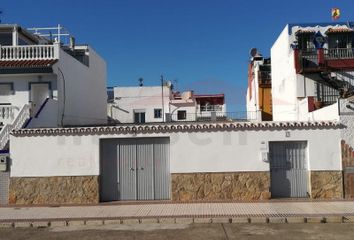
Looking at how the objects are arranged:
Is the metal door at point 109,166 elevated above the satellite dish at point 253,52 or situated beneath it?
situated beneath

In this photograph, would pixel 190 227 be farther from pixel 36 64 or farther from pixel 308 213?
pixel 36 64

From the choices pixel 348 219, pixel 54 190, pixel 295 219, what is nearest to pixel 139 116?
pixel 54 190

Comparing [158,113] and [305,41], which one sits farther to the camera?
[158,113]

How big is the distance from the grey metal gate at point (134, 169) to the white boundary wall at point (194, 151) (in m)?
0.40

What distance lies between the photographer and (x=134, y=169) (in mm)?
16516

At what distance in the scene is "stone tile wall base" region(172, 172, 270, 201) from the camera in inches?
624

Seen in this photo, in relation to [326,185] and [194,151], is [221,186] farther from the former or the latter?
[326,185]

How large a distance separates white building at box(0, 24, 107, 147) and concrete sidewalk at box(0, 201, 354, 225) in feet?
15.9

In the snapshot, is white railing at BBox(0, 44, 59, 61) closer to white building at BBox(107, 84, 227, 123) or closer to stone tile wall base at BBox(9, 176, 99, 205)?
stone tile wall base at BBox(9, 176, 99, 205)

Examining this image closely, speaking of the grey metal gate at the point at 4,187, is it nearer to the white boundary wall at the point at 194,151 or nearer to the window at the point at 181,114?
the white boundary wall at the point at 194,151

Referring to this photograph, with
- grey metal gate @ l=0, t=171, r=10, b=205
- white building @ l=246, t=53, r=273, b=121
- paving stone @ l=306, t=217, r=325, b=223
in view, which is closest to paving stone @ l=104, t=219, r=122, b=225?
paving stone @ l=306, t=217, r=325, b=223

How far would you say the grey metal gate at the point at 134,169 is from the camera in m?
16.4

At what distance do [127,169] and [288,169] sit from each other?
20.1 ft

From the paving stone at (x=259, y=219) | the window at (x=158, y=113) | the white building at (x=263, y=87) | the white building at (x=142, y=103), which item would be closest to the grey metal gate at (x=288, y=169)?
the paving stone at (x=259, y=219)
